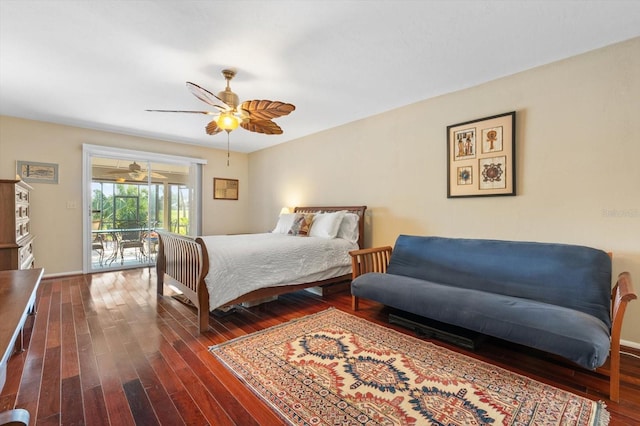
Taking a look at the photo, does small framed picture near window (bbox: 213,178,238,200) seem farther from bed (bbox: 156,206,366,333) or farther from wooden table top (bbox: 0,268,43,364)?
wooden table top (bbox: 0,268,43,364)

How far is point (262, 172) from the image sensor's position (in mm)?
6246

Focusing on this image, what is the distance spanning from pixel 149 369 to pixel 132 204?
4.26 m

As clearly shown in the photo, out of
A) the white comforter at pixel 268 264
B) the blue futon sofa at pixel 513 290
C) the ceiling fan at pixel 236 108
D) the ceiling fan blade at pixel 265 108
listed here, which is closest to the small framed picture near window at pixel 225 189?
the white comforter at pixel 268 264

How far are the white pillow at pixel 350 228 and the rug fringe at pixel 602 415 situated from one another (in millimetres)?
2722

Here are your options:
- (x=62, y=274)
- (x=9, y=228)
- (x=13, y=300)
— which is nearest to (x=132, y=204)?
(x=62, y=274)

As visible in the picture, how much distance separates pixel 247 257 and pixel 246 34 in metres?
1.96

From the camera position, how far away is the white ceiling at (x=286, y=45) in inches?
76.6

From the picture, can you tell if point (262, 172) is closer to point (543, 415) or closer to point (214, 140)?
point (214, 140)

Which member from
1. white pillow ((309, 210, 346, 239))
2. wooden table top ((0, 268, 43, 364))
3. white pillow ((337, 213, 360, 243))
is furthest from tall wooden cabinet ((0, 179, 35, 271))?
white pillow ((337, 213, 360, 243))

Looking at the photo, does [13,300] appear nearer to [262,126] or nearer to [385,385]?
[385,385]

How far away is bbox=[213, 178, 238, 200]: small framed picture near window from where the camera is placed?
243 inches

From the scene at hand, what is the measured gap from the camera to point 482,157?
303cm

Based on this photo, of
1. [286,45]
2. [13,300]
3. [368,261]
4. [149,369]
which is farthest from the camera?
[368,261]

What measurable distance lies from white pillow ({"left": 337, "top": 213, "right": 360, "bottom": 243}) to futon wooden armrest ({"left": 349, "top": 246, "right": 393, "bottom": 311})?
1.83 feet
